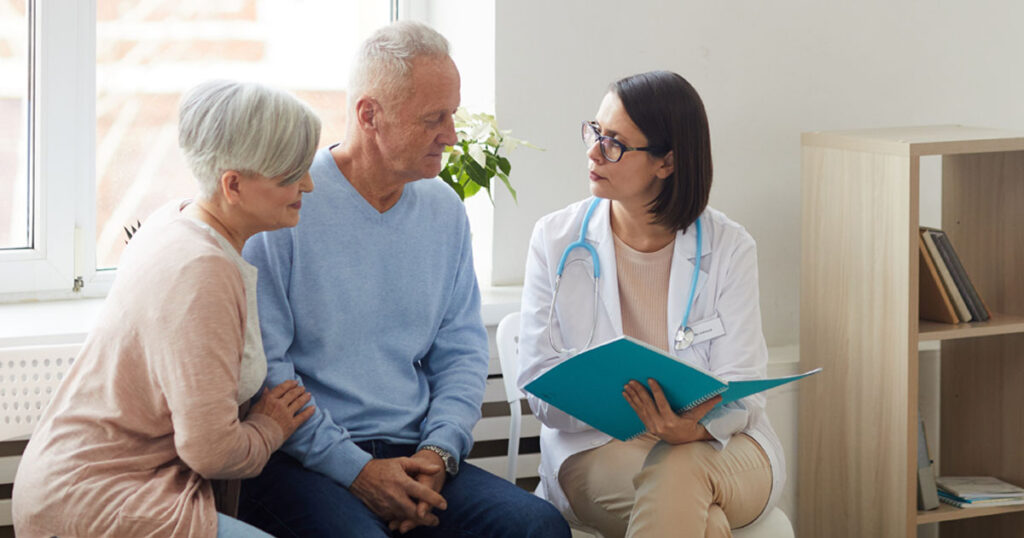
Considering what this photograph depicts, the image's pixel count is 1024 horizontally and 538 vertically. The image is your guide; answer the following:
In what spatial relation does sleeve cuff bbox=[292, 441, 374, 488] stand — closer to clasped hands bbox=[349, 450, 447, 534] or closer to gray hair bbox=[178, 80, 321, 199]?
clasped hands bbox=[349, 450, 447, 534]

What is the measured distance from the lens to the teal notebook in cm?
184

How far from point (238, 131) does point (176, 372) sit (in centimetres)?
37

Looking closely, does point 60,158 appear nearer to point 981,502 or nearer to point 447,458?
point 447,458

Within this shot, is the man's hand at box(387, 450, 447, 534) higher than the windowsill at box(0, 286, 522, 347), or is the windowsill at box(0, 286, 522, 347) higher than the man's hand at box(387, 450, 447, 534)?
the windowsill at box(0, 286, 522, 347)

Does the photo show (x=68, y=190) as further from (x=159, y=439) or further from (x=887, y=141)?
(x=887, y=141)

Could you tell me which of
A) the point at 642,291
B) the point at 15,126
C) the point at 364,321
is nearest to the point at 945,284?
the point at 642,291

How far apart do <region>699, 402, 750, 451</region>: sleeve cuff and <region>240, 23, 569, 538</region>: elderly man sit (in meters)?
0.33

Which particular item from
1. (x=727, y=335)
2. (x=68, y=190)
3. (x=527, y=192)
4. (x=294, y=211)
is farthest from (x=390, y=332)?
(x=68, y=190)

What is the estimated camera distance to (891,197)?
8.30 feet

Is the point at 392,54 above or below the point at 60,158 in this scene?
above

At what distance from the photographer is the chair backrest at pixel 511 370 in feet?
7.84

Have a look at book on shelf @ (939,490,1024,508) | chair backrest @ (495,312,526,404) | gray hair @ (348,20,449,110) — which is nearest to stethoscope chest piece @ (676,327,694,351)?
chair backrest @ (495,312,526,404)

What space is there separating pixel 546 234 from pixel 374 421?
532 mm

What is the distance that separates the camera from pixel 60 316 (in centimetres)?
249
